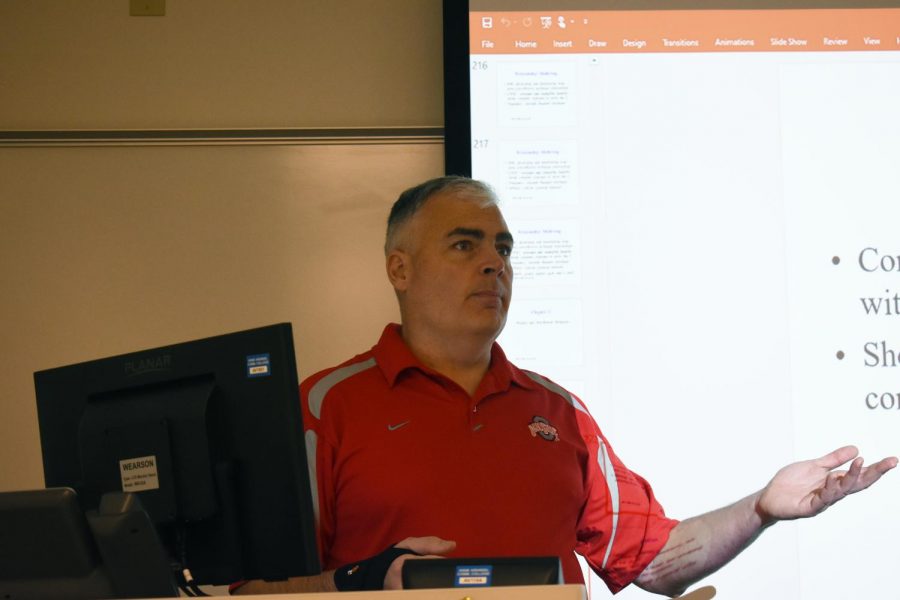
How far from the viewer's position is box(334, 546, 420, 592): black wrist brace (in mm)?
1303

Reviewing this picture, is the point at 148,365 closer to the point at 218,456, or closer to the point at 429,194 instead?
the point at 218,456

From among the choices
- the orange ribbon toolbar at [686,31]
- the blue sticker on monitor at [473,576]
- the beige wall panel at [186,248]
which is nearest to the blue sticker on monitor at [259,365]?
the blue sticker on monitor at [473,576]

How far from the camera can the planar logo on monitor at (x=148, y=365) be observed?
1399 mm

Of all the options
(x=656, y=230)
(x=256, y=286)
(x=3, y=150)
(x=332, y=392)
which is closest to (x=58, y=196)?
(x=3, y=150)

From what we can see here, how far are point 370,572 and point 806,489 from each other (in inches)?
49.9

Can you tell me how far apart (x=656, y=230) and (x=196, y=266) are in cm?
129

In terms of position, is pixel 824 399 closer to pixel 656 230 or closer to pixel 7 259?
pixel 656 230

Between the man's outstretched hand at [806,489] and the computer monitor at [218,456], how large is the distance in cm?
122

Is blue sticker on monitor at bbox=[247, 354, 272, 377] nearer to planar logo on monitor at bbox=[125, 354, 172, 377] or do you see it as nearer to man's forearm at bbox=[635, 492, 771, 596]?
planar logo on monitor at bbox=[125, 354, 172, 377]

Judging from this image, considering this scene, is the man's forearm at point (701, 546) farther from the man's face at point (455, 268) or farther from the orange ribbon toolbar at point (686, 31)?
the orange ribbon toolbar at point (686, 31)

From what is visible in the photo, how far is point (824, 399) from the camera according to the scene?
257 cm

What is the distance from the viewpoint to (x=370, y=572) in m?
1.32

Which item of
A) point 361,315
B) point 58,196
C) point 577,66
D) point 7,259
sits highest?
point 577,66

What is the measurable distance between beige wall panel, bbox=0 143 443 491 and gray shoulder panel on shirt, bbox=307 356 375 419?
858mm
